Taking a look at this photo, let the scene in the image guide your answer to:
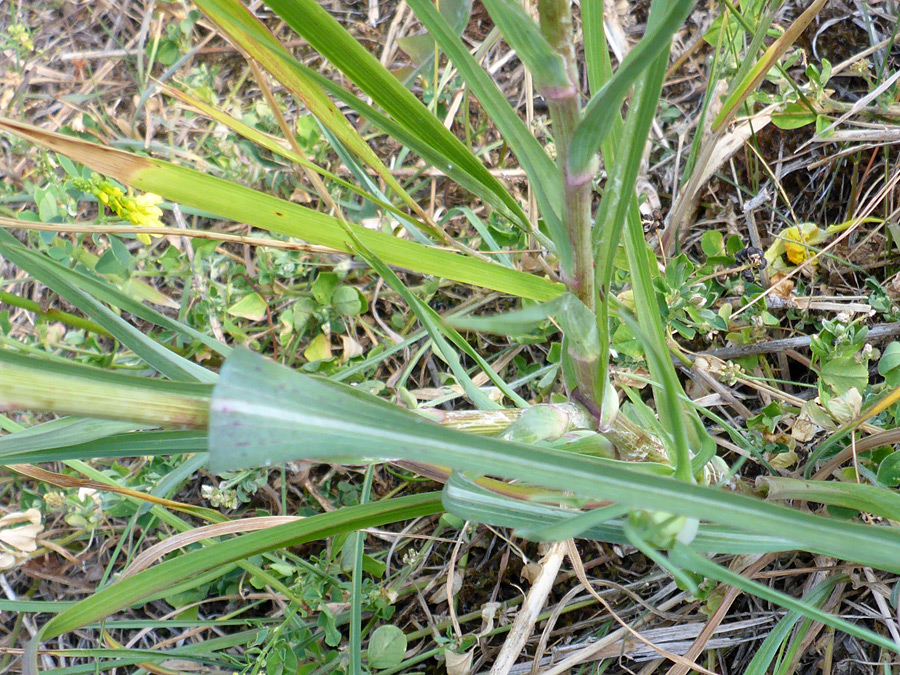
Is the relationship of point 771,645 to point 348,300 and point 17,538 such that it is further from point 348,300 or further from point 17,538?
point 17,538

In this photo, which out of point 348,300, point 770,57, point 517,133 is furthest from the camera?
point 348,300

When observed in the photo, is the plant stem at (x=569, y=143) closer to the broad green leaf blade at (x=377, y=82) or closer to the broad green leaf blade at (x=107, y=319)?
the broad green leaf blade at (x=377, y=82)

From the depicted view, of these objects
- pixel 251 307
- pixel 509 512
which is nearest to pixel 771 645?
pixel 509 512

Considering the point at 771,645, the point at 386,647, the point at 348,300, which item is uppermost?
the point at 348,300

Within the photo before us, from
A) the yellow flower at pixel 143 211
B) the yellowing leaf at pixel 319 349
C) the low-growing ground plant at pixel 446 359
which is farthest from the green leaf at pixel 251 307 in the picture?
the yellow flower at pixel 143 211

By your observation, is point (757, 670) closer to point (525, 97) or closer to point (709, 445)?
point (709, 445)

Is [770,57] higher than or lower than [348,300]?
higher
